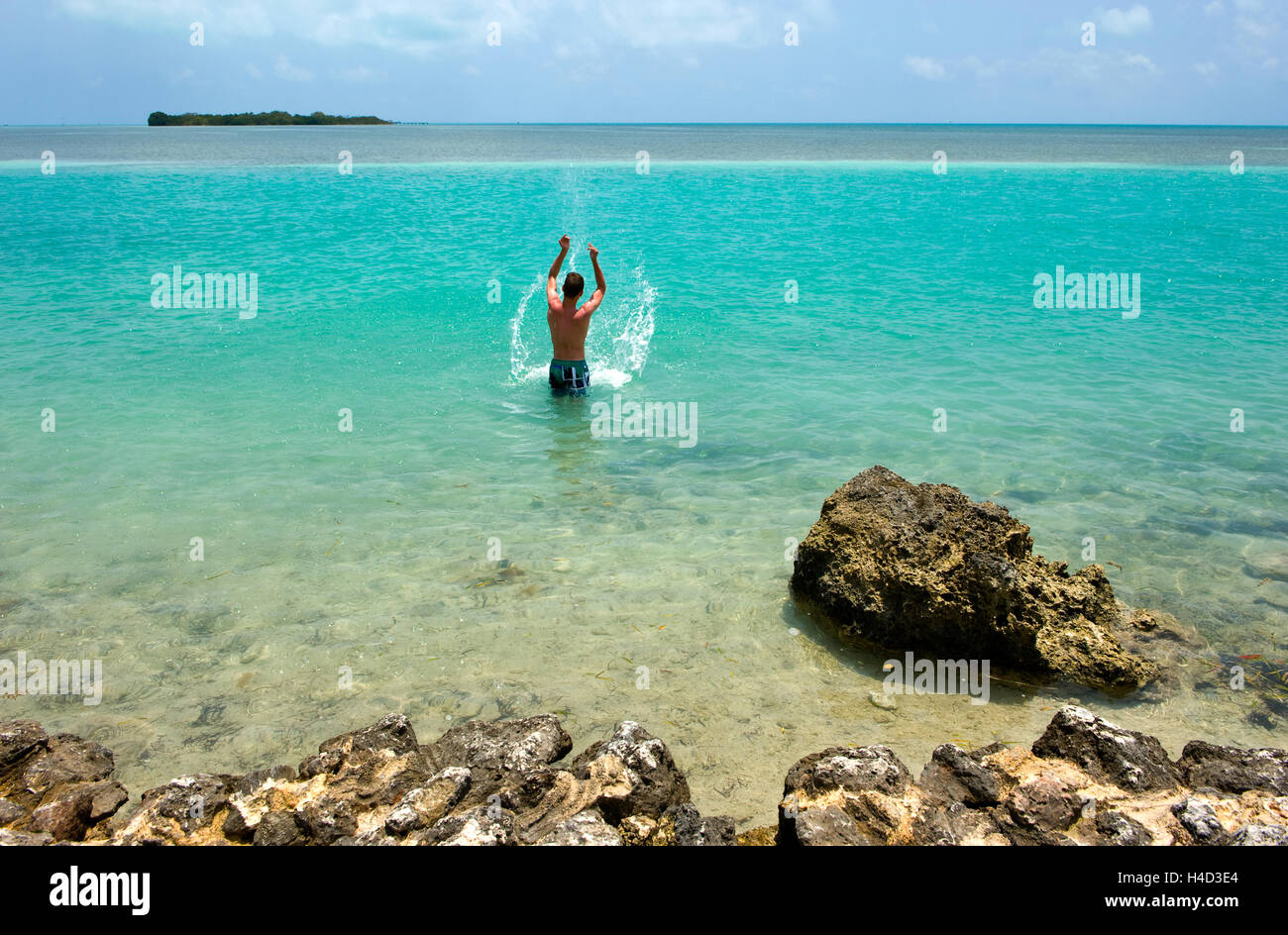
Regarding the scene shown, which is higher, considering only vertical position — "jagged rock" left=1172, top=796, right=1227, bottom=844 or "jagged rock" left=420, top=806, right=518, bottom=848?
"jagged rock" left=1172, top=796, right=1227, bottom=844

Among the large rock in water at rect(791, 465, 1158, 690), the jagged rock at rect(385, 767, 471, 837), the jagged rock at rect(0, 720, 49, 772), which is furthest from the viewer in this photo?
the large rock in water at rect(791, 465, 1158, 690)

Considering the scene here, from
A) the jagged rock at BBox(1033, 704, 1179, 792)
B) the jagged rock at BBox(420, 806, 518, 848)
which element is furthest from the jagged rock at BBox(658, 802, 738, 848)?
the jagged rock at BBox(1033, 704, 1179, 792)

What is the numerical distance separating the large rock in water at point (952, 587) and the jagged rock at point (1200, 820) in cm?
183

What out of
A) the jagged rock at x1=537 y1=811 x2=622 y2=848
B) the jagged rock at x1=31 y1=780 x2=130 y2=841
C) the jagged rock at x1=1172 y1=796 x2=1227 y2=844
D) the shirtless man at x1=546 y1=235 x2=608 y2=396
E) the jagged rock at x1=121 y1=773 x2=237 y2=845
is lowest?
the jagged rock at x1=31 y1=780 x2=130 y2=841

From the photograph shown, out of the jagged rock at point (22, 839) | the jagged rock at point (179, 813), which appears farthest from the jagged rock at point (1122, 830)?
the jagged rock at point (22, 839)

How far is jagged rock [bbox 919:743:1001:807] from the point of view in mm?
4043

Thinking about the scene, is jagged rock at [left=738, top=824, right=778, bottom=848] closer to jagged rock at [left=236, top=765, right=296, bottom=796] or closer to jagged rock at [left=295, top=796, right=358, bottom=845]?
jagged rock at [left=295, top=796, right=358, bottom=845]

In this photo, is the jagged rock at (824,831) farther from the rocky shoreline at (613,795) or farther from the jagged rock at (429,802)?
the jagged rock at (429,802)

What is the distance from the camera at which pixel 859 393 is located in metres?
12.1

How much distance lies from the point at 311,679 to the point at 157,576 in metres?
2.19

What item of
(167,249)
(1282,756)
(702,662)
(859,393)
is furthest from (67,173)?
(1282,756)

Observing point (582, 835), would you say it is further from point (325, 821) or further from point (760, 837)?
point (325, 821)

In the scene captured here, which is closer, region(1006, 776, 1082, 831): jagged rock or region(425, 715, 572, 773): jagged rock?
region(1006, 776, 1082, 831): jagged rock
